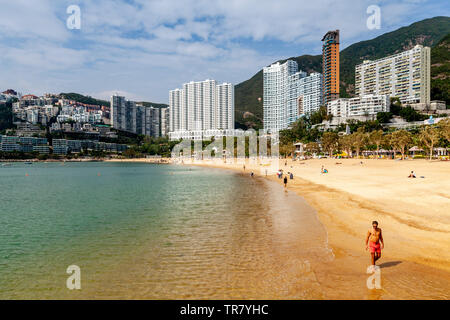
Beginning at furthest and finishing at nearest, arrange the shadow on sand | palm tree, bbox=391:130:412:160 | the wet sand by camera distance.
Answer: palm tree, bbox=391:130:412:160 < the shadow on sand < the wet sand

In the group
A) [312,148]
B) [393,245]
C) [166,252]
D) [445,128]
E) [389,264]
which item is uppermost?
[445,128]

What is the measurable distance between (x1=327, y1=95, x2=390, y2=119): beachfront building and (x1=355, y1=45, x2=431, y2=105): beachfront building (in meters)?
24.0

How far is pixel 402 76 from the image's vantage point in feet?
541

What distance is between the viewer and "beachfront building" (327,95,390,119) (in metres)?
140

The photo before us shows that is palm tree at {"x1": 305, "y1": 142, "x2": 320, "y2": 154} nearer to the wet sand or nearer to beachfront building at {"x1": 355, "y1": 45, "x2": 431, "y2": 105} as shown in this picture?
beachfront building at {"x1": 355, "y1": 45, "x2": 431, "y2": 105}

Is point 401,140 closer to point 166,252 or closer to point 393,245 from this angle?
point 393,245

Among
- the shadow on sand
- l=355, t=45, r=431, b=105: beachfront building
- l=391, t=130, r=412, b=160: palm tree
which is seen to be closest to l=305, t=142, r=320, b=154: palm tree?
l=391, t=130, r=412, b=160: palm tree

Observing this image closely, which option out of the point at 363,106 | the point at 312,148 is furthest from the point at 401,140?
the point at 363,106

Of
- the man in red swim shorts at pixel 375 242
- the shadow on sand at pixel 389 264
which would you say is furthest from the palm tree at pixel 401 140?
the man in red swim shorts at pixel 375 242

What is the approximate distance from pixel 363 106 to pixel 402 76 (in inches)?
1815
